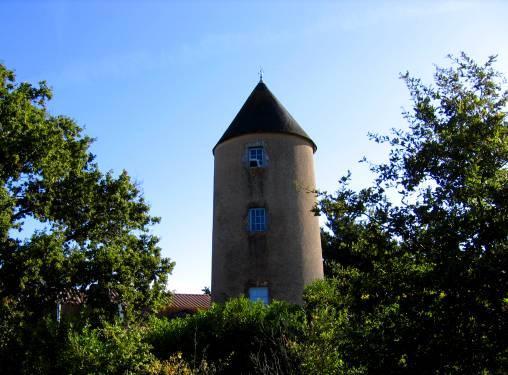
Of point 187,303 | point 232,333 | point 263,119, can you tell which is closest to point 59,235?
point 232,333

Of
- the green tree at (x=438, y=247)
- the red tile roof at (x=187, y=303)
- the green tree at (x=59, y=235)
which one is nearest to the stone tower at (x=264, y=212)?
the green tree at (x=59, y=235)

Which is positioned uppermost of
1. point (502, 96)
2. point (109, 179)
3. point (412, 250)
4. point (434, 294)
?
point (109, 179)

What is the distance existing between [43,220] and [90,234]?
1.58 m

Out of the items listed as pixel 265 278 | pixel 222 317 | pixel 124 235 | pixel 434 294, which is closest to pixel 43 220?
pixel 124 235

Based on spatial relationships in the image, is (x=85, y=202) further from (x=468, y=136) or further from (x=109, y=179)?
(x=468, y=136)

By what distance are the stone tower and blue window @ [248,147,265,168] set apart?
0.04m

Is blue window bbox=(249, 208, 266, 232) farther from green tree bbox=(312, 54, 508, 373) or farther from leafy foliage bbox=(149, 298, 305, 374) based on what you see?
green tree bbox=(312, 54, 508, 373)

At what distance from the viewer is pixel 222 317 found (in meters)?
14.6

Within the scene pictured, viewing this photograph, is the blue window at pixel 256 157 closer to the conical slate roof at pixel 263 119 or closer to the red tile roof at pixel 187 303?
the conical slate roof at pixel 263 119

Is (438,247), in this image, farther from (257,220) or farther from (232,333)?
(257,220)

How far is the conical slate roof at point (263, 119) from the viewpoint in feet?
71.9

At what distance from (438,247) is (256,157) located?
15.0 metres

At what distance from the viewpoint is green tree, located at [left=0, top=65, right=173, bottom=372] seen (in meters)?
15.0

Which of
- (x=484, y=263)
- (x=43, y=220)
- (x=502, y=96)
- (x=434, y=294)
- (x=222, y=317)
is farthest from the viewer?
(x=43, y=220)
